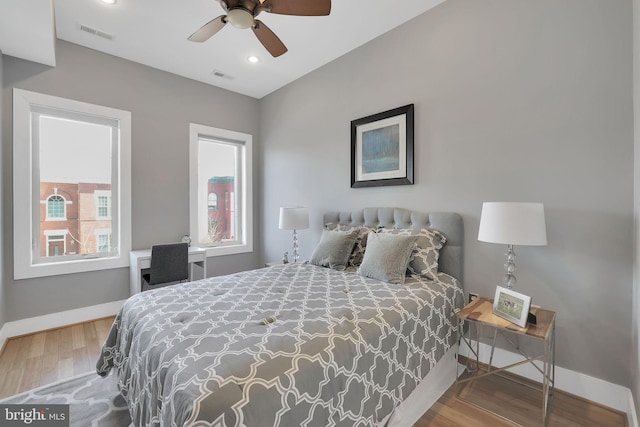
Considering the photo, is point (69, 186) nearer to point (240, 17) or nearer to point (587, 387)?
point (240, 17)

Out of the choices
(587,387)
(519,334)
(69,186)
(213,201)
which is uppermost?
(69,186)

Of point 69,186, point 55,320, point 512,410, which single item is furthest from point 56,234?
point 512,410

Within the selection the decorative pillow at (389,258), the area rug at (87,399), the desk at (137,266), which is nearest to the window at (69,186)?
the desk at (137,266)

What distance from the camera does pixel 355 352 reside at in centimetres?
133

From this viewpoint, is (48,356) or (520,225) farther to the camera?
(48,356)

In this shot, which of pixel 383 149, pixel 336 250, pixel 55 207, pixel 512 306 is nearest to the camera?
Result: pixel 512 306

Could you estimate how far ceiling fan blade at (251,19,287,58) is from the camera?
82.1 inches

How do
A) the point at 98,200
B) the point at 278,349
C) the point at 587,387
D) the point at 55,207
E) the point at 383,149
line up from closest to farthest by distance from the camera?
the point at 278,349, the point at 587,387, the point at 383,149, the point at 55,207, the point at 98,200

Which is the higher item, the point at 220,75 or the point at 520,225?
the point at 220,75

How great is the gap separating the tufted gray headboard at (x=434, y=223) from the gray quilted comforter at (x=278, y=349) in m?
0.24

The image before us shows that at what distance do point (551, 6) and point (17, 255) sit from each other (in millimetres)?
5015

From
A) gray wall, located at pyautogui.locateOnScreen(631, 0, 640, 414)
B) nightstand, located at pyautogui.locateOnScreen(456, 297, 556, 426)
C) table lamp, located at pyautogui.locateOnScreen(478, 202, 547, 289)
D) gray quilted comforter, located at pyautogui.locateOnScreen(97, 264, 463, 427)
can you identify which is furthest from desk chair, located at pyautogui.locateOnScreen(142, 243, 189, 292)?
gray wall, located at pyautogui.locateOnScreen(631, 0, 640, 414)

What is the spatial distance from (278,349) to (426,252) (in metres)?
1.55

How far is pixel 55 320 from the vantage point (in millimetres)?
3014
